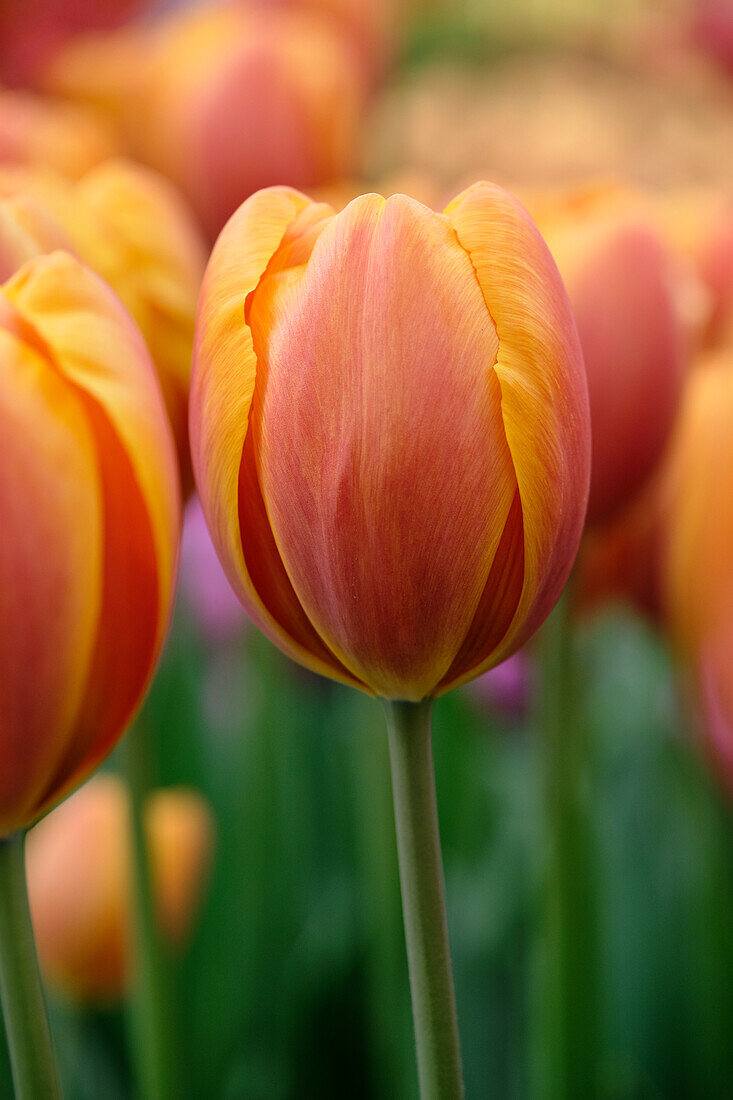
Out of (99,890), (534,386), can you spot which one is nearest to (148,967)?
(99,890)

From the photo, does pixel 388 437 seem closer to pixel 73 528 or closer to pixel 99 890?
pixel 73 528

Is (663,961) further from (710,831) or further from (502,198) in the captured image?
(502,198)

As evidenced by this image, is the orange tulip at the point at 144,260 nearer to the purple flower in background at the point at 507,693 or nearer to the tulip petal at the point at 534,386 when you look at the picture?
the tulip petal at the point at 534,386

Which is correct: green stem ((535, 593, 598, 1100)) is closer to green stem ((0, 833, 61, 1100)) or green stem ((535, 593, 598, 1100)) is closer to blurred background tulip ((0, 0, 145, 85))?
green stem ((0, 833, 61, 1100))

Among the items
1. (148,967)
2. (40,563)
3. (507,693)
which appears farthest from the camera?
(507,693)

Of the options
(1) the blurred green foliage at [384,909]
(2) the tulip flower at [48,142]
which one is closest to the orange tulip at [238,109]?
(2) the tulip flower at [48,142]

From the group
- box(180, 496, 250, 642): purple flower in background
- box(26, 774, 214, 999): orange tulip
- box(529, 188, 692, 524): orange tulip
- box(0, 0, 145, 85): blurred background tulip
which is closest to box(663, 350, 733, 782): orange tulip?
box(529, 188, 692, 524): orange tulip
